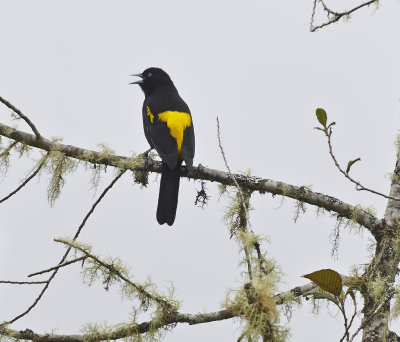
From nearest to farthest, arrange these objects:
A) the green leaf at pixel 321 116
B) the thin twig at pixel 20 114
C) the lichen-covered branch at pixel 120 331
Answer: the green leaf at pixel 321 116 < the lichen-covered branch at pixel 120 331 < the thin twig at pixel 20 114

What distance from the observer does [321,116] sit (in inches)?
104

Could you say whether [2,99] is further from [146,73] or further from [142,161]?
[146,73]

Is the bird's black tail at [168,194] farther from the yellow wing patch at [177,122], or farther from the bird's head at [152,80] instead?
the bird's head at [152,80]

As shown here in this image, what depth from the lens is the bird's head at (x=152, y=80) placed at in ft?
19.7

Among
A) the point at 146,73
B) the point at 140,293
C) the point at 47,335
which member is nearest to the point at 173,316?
the point at 140,293

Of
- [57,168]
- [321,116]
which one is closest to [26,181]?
[57,168]

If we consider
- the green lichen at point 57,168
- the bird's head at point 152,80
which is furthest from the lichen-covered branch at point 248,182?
the bird's head at point 152,80

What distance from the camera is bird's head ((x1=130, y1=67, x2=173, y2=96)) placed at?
600cm

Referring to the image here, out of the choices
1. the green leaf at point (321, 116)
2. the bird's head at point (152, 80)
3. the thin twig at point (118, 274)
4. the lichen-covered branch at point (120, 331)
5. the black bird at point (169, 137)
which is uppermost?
the bird's head at point (152, 80)

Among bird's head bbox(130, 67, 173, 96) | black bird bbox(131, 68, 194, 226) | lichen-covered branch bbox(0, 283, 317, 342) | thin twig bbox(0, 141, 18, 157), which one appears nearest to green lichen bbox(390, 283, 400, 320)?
lichen-covered branch bbox(0, 283, 317, 342)

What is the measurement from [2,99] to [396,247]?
2188 millimetres

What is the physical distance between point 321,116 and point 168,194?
202cm

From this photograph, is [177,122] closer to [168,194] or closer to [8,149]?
[168,194]

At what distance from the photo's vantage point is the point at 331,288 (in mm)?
2367
